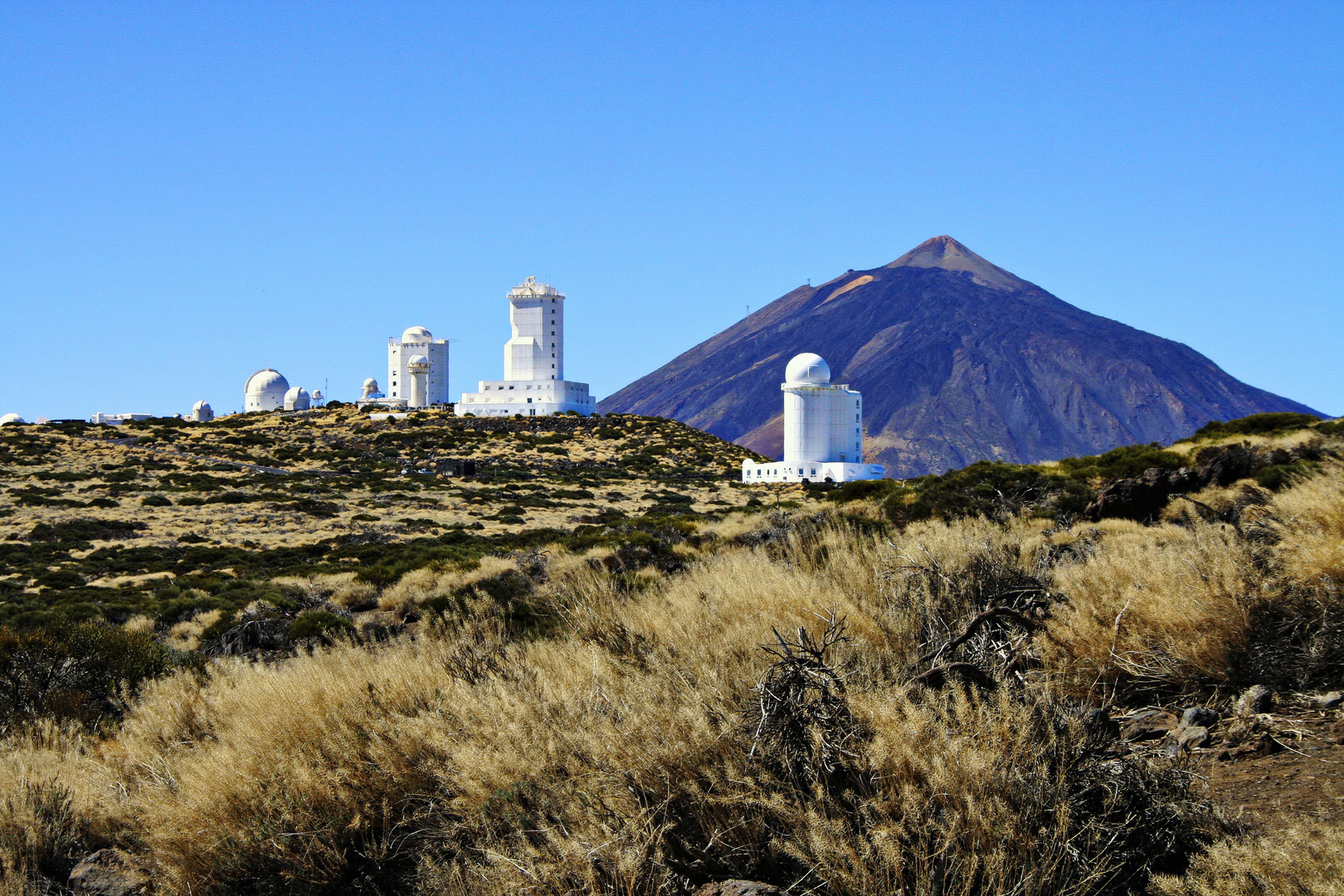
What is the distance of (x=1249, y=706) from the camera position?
5.17 meters

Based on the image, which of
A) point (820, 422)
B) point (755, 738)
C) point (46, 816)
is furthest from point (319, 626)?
point (820, 422)

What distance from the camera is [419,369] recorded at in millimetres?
80500

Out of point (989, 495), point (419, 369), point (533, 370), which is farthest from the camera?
point (419, 369)

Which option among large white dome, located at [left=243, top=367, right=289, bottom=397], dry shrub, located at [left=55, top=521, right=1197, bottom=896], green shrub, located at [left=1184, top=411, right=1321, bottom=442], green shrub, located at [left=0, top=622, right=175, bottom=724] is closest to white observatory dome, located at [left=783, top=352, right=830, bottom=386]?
green shrub, located at [left=1184, top=411, right=1321, bottom=442]

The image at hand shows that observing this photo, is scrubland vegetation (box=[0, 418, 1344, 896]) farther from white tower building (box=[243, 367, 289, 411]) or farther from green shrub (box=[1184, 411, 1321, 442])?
white tower building (box=[243, 367, 289, 411])

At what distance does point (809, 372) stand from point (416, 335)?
44.2 meters

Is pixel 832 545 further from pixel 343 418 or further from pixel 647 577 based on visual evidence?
pixel 343 418

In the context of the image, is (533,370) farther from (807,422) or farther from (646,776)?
(646,776)

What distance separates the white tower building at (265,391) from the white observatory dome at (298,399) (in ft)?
8.85

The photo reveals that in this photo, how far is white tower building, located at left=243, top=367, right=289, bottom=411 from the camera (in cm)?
9006

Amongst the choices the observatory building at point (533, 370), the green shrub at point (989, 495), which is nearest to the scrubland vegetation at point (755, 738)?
the green shrub at point (989, 495)

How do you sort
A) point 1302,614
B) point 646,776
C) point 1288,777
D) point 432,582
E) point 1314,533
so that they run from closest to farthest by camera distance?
1. point 1288,777
2. point 646,776
3. point 1302,614
4. point 1314,533
5. point 432,582

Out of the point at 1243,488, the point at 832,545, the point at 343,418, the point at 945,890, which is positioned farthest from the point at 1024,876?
the point at 343,418

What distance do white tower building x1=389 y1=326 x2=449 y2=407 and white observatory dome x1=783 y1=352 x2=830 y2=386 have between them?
36653 mm
